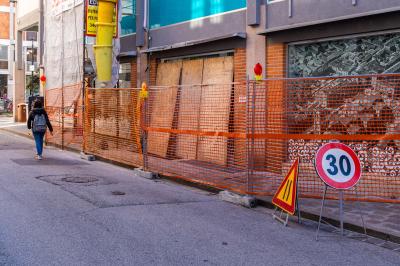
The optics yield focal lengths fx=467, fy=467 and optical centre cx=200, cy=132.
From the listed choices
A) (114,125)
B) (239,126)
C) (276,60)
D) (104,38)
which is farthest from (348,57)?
(104,38)

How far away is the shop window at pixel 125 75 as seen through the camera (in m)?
15.7

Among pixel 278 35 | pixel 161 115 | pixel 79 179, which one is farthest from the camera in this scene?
pixel 278 35

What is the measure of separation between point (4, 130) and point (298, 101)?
18.6 meters

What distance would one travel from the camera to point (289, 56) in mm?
10398

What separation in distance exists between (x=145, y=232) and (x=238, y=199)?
92.9 inches

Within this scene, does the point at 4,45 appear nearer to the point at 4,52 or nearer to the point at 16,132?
the point at 4,52

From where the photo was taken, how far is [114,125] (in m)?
12.1

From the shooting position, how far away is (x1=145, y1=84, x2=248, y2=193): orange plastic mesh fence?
8391 mm

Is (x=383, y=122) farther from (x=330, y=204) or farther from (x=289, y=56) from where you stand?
(x=289, y=56)

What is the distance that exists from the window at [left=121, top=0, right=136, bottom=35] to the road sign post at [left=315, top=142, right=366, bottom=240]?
10601 mm

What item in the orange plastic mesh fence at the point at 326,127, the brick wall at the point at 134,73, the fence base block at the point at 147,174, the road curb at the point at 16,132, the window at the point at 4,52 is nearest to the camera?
the orange plastic mesh fence at the point at 326,127

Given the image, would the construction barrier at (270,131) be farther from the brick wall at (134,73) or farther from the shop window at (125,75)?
the shop window at (125,75)

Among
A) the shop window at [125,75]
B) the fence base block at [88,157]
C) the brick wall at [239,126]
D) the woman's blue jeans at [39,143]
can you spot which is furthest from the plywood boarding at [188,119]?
the shop window at [125,75]

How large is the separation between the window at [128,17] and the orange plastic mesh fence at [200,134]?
558cm
